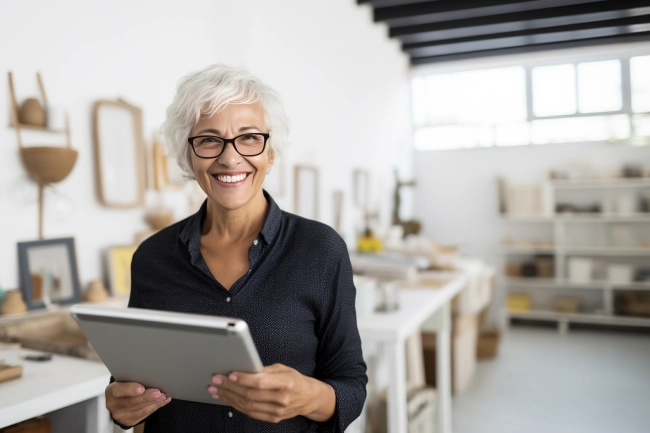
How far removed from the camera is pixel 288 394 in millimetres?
1043

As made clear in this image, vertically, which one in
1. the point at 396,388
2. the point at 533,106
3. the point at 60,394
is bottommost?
the point at 396,388

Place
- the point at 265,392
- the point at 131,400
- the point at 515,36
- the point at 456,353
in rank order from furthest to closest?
the point at 515,36 → the point at 456,353 → the point at 131,400 → the point at 265,392

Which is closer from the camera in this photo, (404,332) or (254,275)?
(254,275)

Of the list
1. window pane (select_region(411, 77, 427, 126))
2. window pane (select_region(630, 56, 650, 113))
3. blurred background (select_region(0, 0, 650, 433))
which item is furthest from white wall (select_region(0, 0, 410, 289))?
window pane (select_region(630, 56, 650, 113))

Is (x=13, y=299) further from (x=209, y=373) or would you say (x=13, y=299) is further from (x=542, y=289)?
(x=542, y=289)

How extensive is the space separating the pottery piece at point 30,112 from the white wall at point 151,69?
6cm

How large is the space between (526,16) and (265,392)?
5.49 m

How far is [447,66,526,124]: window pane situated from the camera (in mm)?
6992

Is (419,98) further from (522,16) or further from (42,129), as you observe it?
(42,129)

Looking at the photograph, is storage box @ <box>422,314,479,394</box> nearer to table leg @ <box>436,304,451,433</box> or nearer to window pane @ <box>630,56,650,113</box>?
table leg @ <box>436,304,451,433</box>

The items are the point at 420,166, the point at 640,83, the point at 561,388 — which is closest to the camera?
the point at 561,388

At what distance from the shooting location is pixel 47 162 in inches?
86.5

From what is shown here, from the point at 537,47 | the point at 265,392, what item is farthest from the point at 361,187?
the point at 265,392

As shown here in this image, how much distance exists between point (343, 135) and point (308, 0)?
117cm
